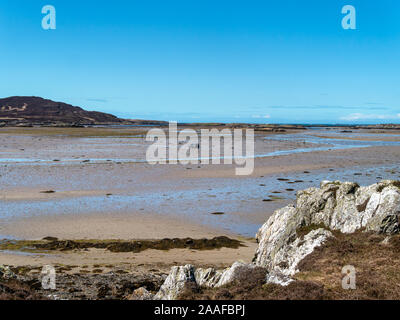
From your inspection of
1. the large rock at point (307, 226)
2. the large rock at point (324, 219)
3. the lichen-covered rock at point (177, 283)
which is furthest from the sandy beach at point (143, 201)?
the lichen-covered rock at point (177, 283)

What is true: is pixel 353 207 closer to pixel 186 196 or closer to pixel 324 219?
pixel 324 219

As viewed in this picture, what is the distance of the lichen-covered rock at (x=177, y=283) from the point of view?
8.70 meters

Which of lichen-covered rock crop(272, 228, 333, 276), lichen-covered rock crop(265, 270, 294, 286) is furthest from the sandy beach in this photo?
lichen-covered rock crop(265, 270, 294, 286)

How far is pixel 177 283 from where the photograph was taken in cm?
897

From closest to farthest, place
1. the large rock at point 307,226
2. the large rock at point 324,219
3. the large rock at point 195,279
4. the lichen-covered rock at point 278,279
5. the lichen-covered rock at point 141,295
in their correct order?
the lichen-covered rock at point 278,279
the large rock at point 195,279
the large rock at point 307,226
the lichen-covered rock at point 141,295
the large rock at point 324,219

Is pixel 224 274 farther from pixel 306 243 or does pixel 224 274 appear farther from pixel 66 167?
pixel 66 167

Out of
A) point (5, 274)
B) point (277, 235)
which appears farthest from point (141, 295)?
point (277, 235)

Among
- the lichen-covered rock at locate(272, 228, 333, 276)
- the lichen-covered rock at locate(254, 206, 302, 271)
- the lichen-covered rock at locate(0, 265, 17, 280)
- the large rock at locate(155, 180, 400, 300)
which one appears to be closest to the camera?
the large rock at locate(155, 180, 400, 300)

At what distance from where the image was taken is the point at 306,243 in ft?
36.2

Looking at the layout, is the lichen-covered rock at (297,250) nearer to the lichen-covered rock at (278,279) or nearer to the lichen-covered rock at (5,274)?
the lichen-covered rock at (278,279)

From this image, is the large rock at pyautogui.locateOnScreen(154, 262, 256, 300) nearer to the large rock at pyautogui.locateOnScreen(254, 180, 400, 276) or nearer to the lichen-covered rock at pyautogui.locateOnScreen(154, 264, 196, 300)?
the lichen-covered rock at pyautogui.locateOnScreen(154, 264, 196, 300)

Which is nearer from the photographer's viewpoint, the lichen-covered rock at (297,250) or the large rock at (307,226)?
the large rock at (307,226)

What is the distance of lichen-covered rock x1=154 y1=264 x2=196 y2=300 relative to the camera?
870 cm
